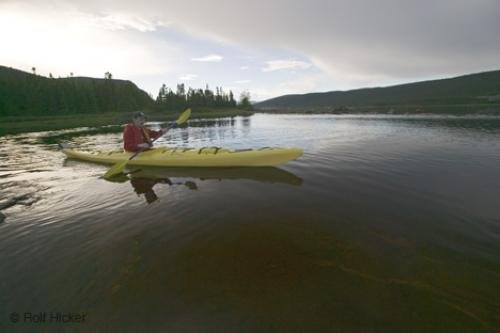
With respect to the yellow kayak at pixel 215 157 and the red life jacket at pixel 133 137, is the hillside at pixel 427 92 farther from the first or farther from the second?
the red life jacket at pixel 133 137

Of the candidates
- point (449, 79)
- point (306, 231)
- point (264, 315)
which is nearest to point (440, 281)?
point (306, 231)

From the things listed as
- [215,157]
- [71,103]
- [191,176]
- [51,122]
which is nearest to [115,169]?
[191,176]

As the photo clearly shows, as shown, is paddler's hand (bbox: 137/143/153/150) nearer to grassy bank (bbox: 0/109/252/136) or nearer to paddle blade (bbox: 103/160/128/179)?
paddle blade (bbox: 103/160/128/179)

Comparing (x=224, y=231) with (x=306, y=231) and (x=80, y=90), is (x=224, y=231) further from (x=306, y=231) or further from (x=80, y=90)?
(x=80, y=90)

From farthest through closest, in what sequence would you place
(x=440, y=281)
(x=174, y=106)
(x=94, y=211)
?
(x=174, y=106) → (x=94, y=211) → (x=440, y=281)

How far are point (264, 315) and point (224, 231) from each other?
2404 millimetres

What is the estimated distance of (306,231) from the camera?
18.1 feet

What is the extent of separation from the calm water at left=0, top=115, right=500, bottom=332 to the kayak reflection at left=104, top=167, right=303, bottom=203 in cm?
23

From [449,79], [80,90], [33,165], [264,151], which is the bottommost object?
[33,165]

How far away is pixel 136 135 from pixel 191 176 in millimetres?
3868

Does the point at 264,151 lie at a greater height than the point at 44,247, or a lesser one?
greater

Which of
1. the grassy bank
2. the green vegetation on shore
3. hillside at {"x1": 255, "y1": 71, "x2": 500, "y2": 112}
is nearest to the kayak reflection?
the grassy bank

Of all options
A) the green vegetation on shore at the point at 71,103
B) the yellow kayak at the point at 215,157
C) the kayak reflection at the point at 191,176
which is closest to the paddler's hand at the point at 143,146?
the yellow kayak at the point at 215,157

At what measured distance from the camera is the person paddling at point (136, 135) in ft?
37.8
